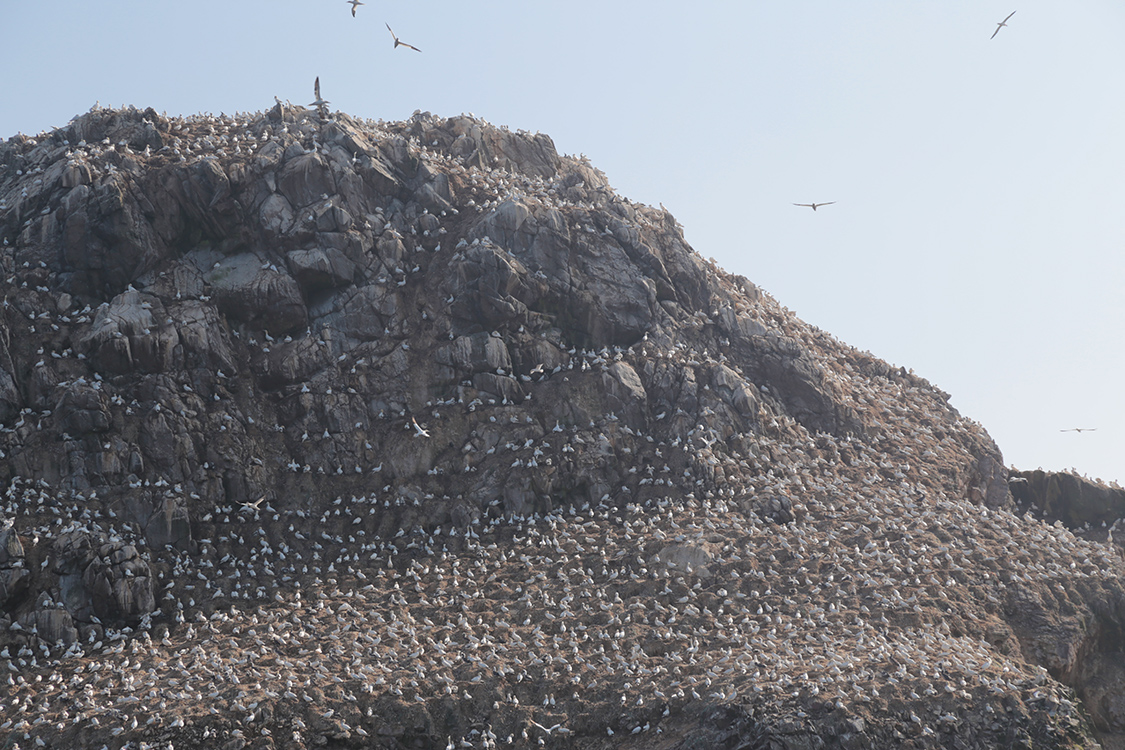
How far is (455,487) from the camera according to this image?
5419cm

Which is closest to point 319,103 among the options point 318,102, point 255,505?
point 318,102

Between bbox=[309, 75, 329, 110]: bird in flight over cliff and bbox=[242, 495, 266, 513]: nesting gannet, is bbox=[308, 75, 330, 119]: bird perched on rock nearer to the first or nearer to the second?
bbox=[309, 75, 329, 110]: bird in flight over cliff

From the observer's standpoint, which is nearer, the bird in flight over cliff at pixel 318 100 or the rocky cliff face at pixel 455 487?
the rocky cliff face at pixel 455 487

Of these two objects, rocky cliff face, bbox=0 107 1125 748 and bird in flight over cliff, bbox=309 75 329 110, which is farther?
bird in flight over cliff, bbox=309 75 329 110

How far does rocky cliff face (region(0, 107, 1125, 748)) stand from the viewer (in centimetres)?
3856

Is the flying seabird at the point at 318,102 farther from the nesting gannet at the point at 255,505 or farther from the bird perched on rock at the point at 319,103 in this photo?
the nesting gannet at the point at 255,505

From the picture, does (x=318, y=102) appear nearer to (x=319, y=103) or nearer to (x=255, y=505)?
(x=319, y=103)

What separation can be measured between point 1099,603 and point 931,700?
1709 cm

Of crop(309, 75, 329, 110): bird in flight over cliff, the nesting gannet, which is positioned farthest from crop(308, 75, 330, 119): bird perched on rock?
the nesting gannet

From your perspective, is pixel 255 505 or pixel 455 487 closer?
pixel 255 505

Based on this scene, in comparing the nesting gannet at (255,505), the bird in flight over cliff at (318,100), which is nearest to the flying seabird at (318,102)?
the bird in flight over cliff at (318,100)

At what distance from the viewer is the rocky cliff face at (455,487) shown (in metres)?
38.6

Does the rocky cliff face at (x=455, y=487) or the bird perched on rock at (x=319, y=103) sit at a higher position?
the bird perched on rock at (x=319, y=103)

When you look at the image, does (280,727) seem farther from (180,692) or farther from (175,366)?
(175,366)
